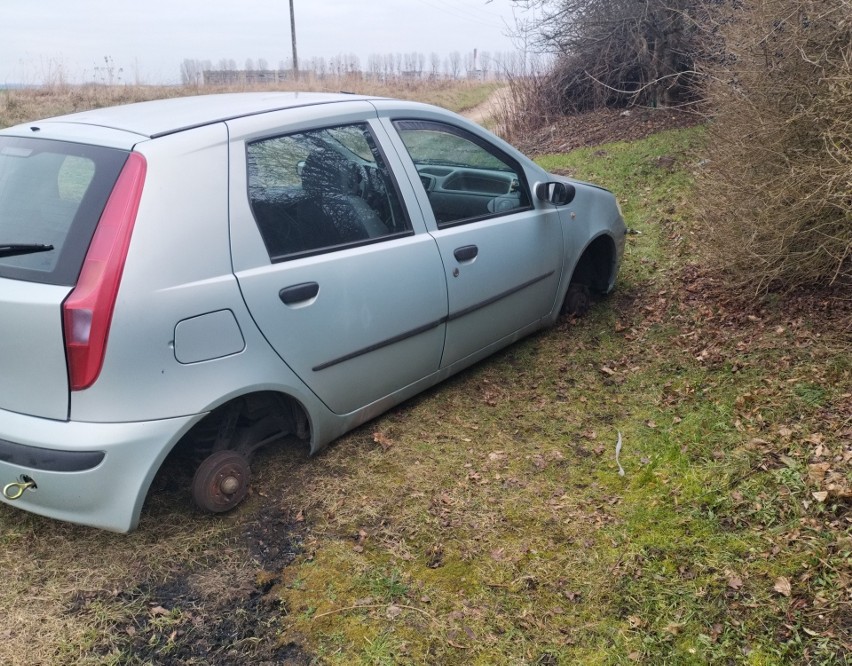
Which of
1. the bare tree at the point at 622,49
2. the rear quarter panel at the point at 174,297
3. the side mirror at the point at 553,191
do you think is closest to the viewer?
the rear quarter panel at the point at 174,297

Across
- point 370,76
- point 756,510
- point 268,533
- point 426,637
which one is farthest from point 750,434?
point 370,76


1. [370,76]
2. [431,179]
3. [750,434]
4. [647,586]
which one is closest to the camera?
[647,586]

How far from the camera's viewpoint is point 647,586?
2787 millimetres

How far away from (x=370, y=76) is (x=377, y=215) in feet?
85.1

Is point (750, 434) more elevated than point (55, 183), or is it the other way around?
point (55, 183)

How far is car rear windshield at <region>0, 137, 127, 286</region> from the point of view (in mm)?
2744

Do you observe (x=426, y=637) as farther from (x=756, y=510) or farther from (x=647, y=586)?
(x=756, y=510)

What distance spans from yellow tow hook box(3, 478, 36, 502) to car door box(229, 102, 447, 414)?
109 cm

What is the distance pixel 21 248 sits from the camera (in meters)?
2.80

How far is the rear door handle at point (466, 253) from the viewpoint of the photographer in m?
4.00

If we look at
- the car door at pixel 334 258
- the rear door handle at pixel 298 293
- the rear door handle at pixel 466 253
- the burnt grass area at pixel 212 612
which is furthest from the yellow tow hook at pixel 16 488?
the rear door handle at pixel 466 253

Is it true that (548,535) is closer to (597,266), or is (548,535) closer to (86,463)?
(86,463)

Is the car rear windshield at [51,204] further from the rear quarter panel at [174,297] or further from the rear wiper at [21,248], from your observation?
the rear quarter panel at [174,297]

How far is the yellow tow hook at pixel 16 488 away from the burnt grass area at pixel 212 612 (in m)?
0.47
